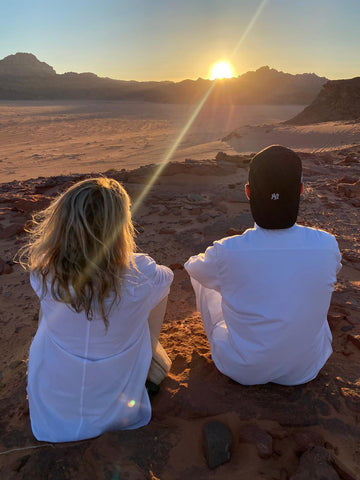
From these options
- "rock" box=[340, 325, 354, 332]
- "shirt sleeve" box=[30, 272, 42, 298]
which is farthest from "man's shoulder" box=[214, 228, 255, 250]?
"rock" box=[340, 325, 354, 332]

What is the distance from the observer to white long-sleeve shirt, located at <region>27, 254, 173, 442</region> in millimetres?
1816

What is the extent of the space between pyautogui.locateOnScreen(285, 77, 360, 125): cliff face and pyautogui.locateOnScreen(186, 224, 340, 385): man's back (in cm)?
2389

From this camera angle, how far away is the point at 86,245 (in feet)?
5.30

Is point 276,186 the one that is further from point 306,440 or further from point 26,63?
point 26,63

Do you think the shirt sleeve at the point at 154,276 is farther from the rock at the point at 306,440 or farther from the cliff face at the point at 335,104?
the cliff face at the point at 335,104

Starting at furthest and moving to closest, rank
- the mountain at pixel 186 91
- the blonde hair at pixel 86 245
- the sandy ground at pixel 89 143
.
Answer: the mountain at pixel 186 91 → the sandy ground at pixel 89 143 → the blonde hair at pixel 86 245

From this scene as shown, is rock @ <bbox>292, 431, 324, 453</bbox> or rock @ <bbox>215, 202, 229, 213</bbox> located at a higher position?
rock @ <bbox>292, 431, 324, 453</bbox>

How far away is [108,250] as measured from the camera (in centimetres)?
166

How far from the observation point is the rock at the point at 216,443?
1811 mm

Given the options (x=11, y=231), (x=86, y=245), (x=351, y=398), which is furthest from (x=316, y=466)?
(x=11, y=231)

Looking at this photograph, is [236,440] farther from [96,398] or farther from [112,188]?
[112,188]

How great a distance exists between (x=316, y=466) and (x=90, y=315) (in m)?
1.26

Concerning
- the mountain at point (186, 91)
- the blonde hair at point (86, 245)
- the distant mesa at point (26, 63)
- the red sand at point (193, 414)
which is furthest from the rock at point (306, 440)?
the distant mesa at point (26, 63)

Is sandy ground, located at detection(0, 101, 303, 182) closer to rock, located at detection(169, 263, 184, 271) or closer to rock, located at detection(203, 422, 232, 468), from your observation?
rock, located at detection(169, 263, 184, 271)
